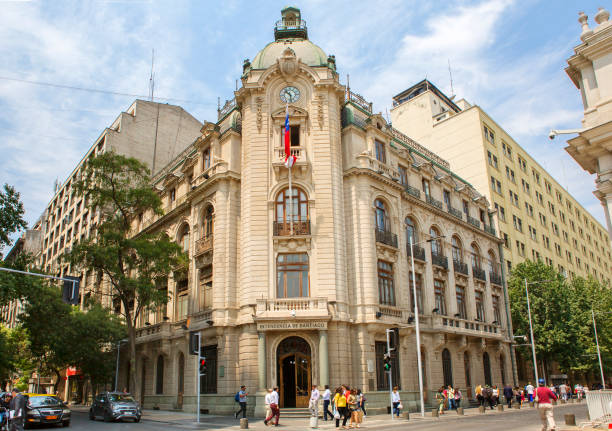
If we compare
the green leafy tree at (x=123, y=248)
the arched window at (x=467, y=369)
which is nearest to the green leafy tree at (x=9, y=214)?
the green leafy tree at (x=123, y=248)

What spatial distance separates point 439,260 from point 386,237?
7938 mm

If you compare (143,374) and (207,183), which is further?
(143,374)

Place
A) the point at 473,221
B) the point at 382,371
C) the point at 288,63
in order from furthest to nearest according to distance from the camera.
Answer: the point at 473,221 → the point at 288,63 → the point at 382,371

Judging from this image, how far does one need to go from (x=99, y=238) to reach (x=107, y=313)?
7640 millimetres

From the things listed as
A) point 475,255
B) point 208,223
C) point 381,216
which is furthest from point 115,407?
point 475,255

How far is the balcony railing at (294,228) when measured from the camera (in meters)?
30.8

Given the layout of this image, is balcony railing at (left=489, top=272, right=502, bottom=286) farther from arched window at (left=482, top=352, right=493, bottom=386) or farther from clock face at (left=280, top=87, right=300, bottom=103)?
clock face at (left=280, top=87, right=300, bottom=103)

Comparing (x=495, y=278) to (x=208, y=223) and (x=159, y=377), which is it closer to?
(x=208, y=223)

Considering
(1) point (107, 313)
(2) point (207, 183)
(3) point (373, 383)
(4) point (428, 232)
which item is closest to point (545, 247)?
(4) point (428, 232)

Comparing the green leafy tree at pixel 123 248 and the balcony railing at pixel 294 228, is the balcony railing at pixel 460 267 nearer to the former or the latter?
the balcony railing at pixel 294 228

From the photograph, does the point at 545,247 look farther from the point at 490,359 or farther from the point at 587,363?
the point at 490,359

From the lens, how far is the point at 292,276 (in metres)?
30.3

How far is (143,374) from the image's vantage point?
39.9 metres

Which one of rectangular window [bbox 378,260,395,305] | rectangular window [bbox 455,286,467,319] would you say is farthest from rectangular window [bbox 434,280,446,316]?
rectangular window [bbox 378,260,395,305]
